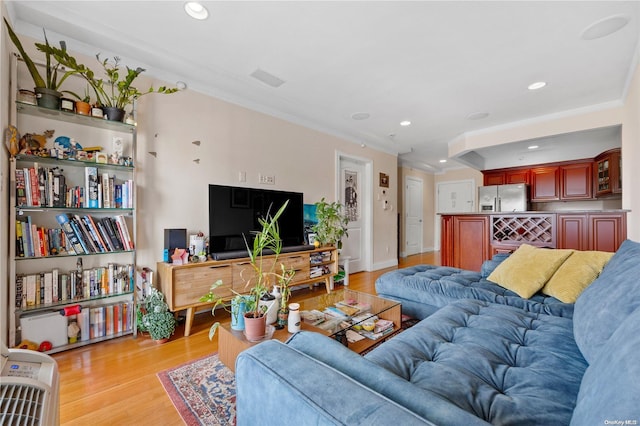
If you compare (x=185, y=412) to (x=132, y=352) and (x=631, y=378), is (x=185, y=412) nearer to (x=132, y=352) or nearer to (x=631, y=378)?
(x=132, y=352)

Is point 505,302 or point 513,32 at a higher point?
point 513,32

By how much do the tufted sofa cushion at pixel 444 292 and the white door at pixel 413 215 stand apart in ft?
14.8

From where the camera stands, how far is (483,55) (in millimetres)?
2424

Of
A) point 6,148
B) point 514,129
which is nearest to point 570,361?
point 6,148

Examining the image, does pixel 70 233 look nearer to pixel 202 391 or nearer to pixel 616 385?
pixel 202 391

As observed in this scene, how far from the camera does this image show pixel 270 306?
5.30 feet

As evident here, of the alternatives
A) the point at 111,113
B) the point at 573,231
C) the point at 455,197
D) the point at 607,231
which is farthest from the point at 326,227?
the point at 455,197

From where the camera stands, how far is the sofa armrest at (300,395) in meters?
0.54

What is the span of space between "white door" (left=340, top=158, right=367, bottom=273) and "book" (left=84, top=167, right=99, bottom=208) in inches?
127

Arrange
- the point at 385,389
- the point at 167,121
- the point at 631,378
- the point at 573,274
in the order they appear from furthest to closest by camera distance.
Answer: the point at 167,121 < the point at 573,274 < the point at 385,389 < the point at 631,378

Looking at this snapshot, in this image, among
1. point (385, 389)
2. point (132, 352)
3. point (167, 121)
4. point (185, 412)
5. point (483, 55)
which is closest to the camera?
point (385, 389)

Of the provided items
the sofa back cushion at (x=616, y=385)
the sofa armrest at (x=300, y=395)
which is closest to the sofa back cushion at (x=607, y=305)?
the sofa back cushion at (x=616, y=385)

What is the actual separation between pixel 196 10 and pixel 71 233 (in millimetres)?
1874

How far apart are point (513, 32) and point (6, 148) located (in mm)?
3735
